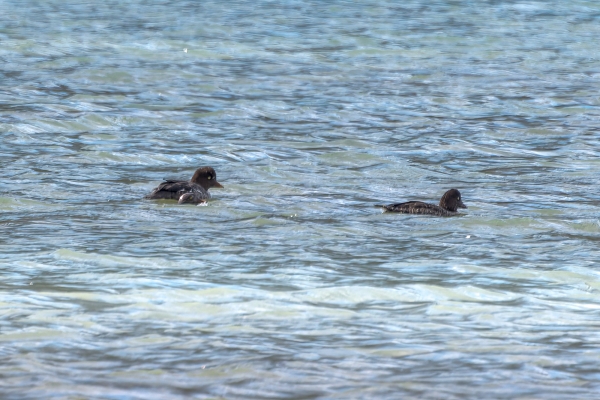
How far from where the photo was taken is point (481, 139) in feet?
65.6

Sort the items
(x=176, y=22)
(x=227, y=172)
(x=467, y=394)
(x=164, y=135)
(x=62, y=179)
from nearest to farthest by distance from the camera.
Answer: (x=467, y=394) < (x=62, y=179) < (x=227, y=172) < (x=164, y=135) < (x=176, y=22)

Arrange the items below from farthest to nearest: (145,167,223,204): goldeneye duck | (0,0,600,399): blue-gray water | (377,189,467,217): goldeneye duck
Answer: (145,167,223,204): goldeneye duck
(377,189,467,217): goldeneye duck
(0,0,600,399): blue-gray water

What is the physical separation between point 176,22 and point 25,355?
86.5 feet

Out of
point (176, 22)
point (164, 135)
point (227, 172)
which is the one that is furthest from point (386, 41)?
point (227, 172)

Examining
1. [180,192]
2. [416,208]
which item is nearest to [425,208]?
[416,208]

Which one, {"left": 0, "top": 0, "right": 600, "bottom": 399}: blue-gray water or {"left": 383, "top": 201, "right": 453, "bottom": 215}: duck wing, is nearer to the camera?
{"left": 0, "top": 0, "right": 600, "bottom": 399}: blue-gray water

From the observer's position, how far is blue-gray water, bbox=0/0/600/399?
8.64m

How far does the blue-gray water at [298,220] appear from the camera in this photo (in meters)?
8.64

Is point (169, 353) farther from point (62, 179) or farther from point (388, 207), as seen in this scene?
point (62, 179)

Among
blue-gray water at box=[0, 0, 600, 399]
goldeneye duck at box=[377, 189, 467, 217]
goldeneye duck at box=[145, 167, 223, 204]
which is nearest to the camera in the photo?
blue-gray water at box=[0, 0, 600, 399]

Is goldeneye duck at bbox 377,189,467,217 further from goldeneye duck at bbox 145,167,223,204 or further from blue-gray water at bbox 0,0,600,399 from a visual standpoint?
goldeneye duck at bbox 145,167,223,204

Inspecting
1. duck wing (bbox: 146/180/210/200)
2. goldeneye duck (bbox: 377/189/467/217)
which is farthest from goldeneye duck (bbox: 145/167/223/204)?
goldeneye duck (bbox: 377/189/467/217)

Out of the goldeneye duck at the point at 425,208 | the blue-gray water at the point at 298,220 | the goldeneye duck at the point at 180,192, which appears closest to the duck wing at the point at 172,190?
the goldeneye duck at the point at 180,192

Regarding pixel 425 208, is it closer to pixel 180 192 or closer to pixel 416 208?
pixel 416 208
